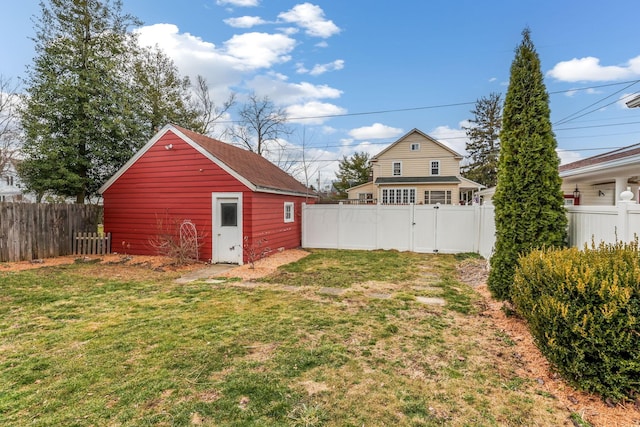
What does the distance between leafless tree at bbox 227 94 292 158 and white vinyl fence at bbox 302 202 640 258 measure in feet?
39.0

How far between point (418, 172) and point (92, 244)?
73.5 ft

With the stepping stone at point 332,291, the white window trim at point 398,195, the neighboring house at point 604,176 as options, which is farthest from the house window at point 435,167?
the stepping stone at point 332,291

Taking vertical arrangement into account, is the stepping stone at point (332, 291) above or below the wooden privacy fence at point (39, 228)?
below

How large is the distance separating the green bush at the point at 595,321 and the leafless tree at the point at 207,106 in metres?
21.5

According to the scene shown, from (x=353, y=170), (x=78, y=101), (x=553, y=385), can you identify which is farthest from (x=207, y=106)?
(x=553, y=385)

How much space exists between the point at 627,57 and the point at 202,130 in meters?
21.6

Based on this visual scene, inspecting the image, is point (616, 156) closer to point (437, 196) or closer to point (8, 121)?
point (437, 196)

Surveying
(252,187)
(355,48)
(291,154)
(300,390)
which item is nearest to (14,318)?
(300,390)

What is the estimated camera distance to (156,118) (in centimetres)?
1744

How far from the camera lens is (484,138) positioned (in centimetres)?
3466

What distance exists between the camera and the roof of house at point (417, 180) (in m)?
24.7

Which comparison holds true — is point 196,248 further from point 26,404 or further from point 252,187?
point 26,404

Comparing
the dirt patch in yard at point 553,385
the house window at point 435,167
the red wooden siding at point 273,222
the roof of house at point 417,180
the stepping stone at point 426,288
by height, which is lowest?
the stepping stone at point 426,288

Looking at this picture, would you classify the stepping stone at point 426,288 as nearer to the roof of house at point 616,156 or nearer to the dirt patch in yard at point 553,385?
the dirt patch in yard at point 553,385
